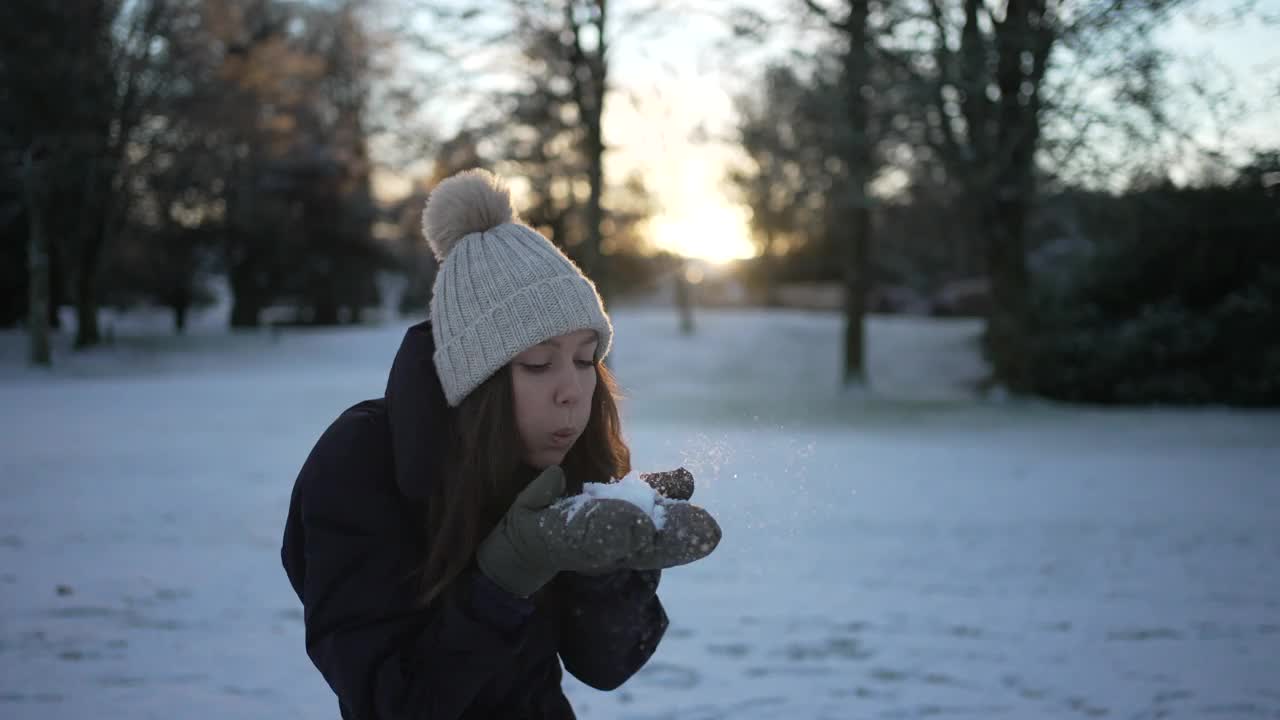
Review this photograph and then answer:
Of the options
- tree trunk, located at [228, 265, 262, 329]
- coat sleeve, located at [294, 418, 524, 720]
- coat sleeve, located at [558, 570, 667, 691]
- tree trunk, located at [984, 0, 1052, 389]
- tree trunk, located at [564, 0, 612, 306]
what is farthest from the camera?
tree trunk, located at [228, 265, 262, 329]

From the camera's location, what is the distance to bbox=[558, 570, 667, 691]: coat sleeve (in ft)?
5.86

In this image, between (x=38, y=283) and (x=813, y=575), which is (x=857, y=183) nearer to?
(x=813, y=575)

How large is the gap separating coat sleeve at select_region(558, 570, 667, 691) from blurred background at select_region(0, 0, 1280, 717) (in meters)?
0.23

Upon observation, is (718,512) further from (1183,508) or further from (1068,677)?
(1183,508)

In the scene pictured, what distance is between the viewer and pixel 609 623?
1.79 m

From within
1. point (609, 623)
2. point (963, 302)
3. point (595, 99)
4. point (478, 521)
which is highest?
point (595, 99)

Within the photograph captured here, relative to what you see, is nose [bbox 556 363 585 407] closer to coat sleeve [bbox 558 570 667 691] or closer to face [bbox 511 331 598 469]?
face [bbox 511 331 598 469]

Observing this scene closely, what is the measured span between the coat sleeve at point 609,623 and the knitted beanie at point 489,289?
16.4 inches

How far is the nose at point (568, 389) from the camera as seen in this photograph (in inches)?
65.0

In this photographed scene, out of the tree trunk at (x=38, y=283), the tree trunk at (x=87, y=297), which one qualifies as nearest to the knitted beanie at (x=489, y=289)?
the tree trunk at (x=38, y=283)

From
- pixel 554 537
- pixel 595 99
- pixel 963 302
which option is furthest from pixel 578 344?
pixel 963 302

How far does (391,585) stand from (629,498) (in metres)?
0.40

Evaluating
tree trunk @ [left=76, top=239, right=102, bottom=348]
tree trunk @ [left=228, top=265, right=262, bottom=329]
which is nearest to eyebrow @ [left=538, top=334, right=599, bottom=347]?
tree trunk @ [left=76, top=239, right=102, bottom=348]

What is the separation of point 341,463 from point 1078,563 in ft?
19.0
